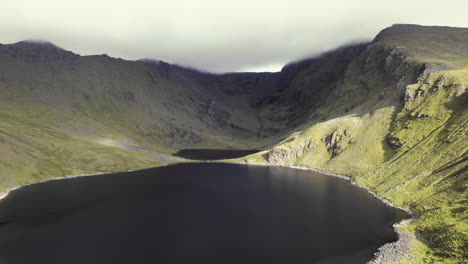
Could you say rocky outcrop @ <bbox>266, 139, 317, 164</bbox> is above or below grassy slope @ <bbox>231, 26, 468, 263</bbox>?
below

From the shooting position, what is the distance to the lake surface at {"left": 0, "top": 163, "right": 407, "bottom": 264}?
5722cm

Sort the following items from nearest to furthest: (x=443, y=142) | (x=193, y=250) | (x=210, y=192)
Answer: (x=193, y=250) → (x=443, y=142) → (x=210, y=192)

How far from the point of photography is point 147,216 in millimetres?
82562

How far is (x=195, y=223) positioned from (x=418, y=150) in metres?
88.8

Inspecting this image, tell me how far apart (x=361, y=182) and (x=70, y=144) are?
18100 centimetres

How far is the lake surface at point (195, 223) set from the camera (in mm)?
57219

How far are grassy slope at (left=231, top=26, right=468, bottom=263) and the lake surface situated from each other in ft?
29.8

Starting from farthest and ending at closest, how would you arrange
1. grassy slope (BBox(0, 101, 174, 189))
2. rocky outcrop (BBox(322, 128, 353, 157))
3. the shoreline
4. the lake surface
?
1. rocky outcrop (BBox(322, 128, 353, 157))
2. grassy slope (BBox(0, 101, 174, 189))
3. the lake surface
4. the shoreline

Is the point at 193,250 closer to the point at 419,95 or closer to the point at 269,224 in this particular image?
the point at 269,224

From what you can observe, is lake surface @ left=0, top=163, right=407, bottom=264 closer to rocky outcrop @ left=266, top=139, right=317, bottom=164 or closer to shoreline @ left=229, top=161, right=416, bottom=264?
shoreline @ left=229, top=161, right=416, bottom=264

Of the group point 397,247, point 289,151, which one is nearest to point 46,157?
point 289,151

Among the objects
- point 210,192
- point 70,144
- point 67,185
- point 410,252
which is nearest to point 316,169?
point 210,192

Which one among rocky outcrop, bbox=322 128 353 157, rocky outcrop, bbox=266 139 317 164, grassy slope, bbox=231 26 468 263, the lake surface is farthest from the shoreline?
rocky outcrop, bbox=266 139 317 164

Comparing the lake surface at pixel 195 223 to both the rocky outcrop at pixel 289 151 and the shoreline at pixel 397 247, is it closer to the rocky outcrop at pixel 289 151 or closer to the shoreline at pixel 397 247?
the shoreline at pixel 397 247
